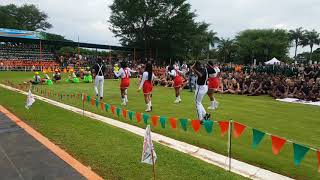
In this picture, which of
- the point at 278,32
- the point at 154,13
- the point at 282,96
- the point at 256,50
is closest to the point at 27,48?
the point at 154,13

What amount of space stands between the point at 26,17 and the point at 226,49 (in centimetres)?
4939

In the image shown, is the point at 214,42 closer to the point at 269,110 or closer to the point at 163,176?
the point at 269,110

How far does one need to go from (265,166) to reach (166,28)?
165 feet

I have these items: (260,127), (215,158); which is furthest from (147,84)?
(215,158)

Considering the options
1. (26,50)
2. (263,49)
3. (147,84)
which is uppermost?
(263,49)

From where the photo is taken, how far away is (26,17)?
9256 centimetres

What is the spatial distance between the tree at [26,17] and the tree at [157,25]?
37078 millimetres

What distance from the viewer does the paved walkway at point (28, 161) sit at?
21.3ft

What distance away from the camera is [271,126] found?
36.8 ft

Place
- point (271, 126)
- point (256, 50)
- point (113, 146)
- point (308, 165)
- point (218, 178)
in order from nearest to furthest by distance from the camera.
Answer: point (218, 178) < point (308, 165) < point (113, 146) < point (271, 126) < point (256, 50)

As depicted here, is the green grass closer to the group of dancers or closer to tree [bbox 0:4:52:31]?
the group of dancers

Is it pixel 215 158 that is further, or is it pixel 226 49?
pixel 226 49

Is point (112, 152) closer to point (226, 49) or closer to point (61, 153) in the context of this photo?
point (61, 153)

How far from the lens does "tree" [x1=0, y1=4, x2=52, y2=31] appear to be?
8625 centimetres
